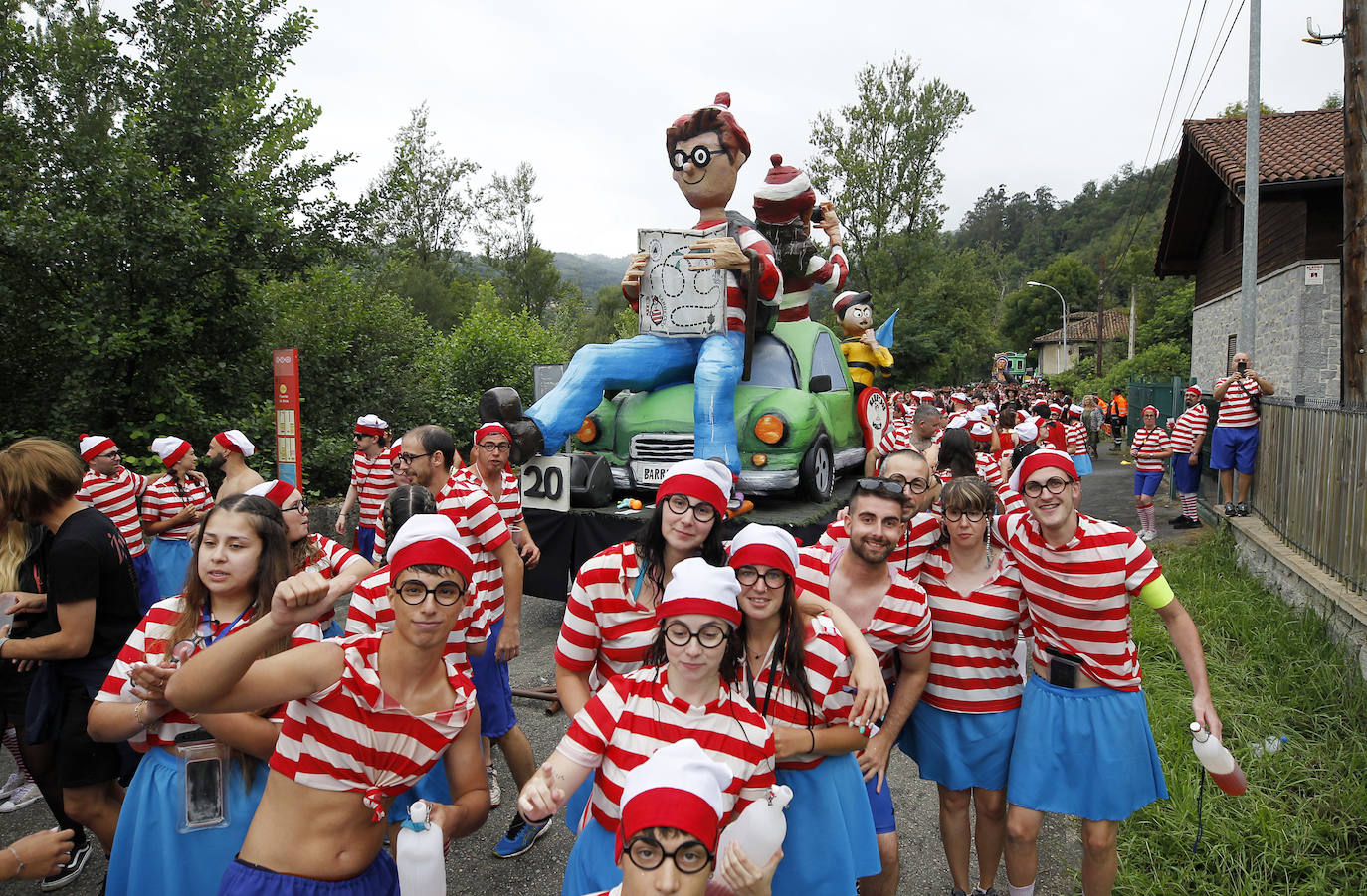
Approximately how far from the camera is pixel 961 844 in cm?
299

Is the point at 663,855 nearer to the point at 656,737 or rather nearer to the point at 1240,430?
the point at 656,737

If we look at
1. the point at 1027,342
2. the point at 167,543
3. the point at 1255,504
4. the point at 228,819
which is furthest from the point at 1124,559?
the point at 1027,342

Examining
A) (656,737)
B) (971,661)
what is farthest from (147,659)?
(971,661)

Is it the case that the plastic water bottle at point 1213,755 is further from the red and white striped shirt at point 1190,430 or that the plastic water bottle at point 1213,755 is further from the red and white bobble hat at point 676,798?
the red and white striped shirt at point 1190,430

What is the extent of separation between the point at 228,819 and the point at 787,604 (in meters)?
1.59

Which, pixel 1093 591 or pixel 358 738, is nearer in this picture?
pixel 358 738

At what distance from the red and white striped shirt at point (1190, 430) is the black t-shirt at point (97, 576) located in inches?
396

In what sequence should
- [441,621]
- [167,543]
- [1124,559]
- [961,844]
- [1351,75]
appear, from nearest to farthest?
1. [441,621]
2. [1124,559]
3. [961,844]
4. [167,543]
5. [1351,75]

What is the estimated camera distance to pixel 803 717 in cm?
210

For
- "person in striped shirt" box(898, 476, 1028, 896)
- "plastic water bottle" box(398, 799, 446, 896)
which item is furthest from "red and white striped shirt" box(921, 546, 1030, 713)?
"plastic water bottle" box(398, 799, 446, 896)

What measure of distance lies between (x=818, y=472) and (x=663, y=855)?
497 centimetres

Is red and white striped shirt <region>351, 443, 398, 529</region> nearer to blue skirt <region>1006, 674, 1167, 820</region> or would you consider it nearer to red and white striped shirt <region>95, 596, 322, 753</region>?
red and white striped shirt <region>95, 596, 322, 753</region>

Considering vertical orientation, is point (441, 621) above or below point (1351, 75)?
below

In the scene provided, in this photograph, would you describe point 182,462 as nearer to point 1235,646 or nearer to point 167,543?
point 167,543
